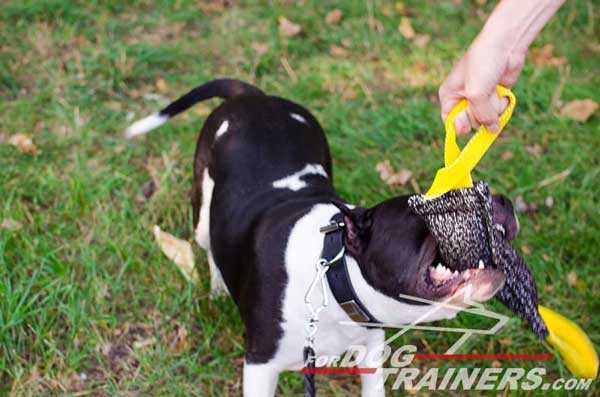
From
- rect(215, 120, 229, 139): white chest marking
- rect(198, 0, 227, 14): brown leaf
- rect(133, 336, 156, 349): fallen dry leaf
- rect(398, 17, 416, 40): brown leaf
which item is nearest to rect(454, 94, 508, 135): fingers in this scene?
rect(215, 120, 229, 139): white chest marking

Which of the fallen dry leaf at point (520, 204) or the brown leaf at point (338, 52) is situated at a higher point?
the brown leaf at point (338, 52)

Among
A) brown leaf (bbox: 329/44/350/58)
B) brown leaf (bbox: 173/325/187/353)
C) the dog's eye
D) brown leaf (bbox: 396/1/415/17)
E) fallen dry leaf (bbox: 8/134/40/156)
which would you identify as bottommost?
brown leaf (bbox: 173/325/187/353)

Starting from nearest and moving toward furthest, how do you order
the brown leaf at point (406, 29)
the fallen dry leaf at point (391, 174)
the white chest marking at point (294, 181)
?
the white chest marking at point (294, 181)
the fallen dry leaf at point (391, 174)
the brown leaf at point (406, 29)

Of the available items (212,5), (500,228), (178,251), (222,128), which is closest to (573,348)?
(500,228)

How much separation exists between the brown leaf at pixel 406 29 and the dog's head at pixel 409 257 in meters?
3.27

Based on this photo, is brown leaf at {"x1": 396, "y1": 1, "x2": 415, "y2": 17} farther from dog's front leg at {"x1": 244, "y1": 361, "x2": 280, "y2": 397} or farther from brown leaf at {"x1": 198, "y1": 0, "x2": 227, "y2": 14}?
dog's front leg at {"x1": 244, "y1": 361, "x2": 280, "y2": 397}

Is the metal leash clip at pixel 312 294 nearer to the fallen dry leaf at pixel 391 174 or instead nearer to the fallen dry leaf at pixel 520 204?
the fallen dry leaf at pixel 391 174

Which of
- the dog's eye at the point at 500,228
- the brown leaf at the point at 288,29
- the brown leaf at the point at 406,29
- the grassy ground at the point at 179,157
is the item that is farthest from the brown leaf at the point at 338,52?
the dog's eye at the point at 500,228

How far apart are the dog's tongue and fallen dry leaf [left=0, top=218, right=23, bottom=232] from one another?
238 cm

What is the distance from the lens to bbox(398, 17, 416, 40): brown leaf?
5264 millimetres

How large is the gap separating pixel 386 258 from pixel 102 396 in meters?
1.54

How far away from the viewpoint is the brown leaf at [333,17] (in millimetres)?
5414

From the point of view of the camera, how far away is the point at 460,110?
221 cm

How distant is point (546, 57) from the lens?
5039 millimetres
